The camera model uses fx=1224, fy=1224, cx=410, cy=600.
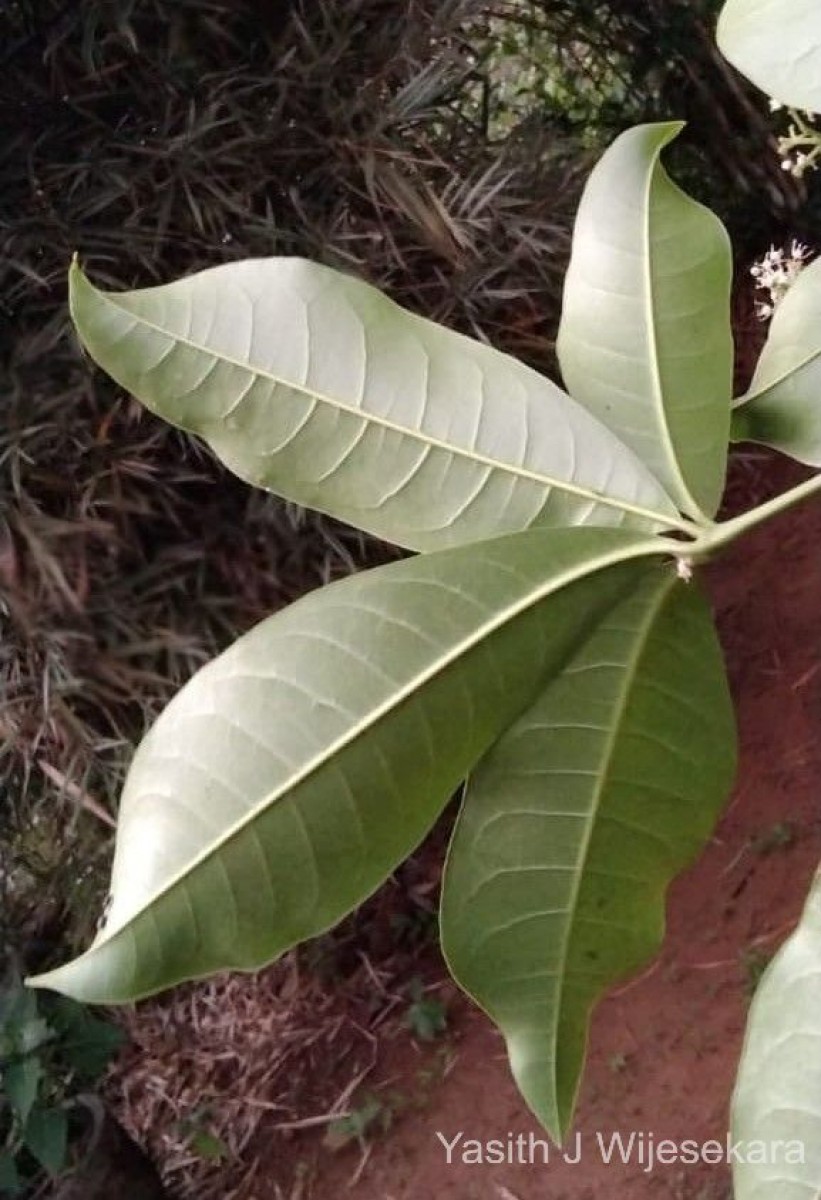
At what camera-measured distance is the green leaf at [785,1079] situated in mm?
407

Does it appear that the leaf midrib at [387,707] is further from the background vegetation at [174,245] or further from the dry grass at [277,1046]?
the dry grass at [277,1046]

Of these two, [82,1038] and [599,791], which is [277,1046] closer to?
[82,1038]

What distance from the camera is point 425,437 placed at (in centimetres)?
49

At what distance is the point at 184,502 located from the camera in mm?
1255

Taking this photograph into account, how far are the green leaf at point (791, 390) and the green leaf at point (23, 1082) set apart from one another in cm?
105

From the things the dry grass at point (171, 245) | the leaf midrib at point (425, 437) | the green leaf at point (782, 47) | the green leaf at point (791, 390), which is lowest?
the dry grass at point (171, 245)

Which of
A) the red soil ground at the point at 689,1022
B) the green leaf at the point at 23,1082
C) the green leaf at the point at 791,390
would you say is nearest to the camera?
the green leaf at the point at 791,390

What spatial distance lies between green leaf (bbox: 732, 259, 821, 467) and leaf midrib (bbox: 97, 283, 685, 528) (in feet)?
0.22

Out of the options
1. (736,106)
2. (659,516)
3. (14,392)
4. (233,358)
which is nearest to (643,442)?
(659,516)

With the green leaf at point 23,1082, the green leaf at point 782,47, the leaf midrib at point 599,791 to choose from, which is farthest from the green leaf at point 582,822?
the green leaf at point 23,1082

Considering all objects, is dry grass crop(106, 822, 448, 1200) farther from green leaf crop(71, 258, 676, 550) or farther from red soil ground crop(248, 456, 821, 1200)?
green leaf crop(71, 258, 676, 550)

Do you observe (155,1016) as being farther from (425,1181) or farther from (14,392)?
(14,392)

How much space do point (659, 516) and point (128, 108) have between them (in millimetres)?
891

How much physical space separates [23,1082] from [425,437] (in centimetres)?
103
